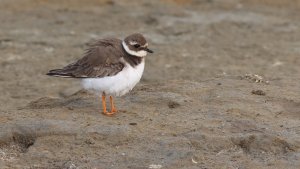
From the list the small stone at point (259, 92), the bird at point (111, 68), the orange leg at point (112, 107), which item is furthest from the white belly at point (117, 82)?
the small stone at point (259, 92)

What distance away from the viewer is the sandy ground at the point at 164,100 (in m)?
6.88

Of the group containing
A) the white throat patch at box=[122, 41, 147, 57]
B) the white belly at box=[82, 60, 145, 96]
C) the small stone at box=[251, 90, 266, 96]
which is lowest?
the small stone at box=[251, 90, 266, 96]

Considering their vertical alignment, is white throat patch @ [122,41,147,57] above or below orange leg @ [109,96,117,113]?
above

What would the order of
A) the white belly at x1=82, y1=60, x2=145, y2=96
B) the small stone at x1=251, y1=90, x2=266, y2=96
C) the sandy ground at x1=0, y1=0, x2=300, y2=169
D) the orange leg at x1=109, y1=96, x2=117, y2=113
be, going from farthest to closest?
the small stone at x1=251, y1=90, x2=266, y2=96 < the orange leg at x1=109, y1=96, x2=117, y2=113 < the white belly at x1=82, y1=60, x2=145, y2=96 < the sandy ground at x1=0, y1=0, x2=300, y2=169

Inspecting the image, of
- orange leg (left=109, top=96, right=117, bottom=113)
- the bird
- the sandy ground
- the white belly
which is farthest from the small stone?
orange leg (left=109, top=96, right=117, bottom=113)

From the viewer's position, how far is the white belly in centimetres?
774

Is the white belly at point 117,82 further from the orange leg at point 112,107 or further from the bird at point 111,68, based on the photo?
the orange leg at point 112,107

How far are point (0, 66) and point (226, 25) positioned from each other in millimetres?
4718

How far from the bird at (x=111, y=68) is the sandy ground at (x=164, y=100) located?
0.90 feet

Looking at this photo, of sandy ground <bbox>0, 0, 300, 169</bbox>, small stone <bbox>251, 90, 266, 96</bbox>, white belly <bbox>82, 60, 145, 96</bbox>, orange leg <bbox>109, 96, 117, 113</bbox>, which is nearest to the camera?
sandy ground <bbox>0, 0, 300, 169</bbox>

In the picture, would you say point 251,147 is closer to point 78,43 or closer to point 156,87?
point 156,87

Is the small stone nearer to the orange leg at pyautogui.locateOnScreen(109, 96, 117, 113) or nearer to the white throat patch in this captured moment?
the white throat patch

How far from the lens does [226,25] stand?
48.9 ft

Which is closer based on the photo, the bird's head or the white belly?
the white belly
